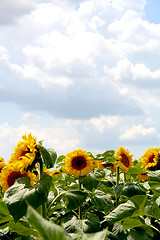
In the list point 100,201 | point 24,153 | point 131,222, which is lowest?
point 131,222

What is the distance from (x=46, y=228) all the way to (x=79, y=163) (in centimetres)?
355

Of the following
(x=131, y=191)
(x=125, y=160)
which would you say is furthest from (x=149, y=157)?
(x=131, y=191)

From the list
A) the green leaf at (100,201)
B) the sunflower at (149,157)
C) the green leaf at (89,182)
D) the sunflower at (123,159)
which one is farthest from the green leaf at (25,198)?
the sunflower at (149,157)

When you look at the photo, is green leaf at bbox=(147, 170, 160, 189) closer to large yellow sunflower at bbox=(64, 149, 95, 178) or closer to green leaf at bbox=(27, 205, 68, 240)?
large yellow sunflower at bbox=(64, 149, 95, 178)

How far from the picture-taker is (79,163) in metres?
3.86

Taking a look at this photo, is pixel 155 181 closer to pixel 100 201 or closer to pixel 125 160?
pixel 100 201

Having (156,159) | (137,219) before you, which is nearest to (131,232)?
(137,219)

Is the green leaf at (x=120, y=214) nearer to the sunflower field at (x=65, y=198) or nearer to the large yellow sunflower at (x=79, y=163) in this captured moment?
the sunflower field at (x=65, y=198)

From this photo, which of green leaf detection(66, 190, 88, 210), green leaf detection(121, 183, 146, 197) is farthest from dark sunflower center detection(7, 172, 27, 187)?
green leaf detection(121, 183, 146, 197)

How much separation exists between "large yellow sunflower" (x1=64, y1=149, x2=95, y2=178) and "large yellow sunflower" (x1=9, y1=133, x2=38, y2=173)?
91 cm

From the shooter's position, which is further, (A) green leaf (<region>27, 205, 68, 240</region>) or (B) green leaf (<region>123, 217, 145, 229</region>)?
(B) green leaf (<region>123, 217, 145, 229</region>)

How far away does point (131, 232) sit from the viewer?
9.61 feet

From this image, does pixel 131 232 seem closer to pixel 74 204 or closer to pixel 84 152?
pixel 74 204

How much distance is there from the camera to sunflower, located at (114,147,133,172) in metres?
4.28
